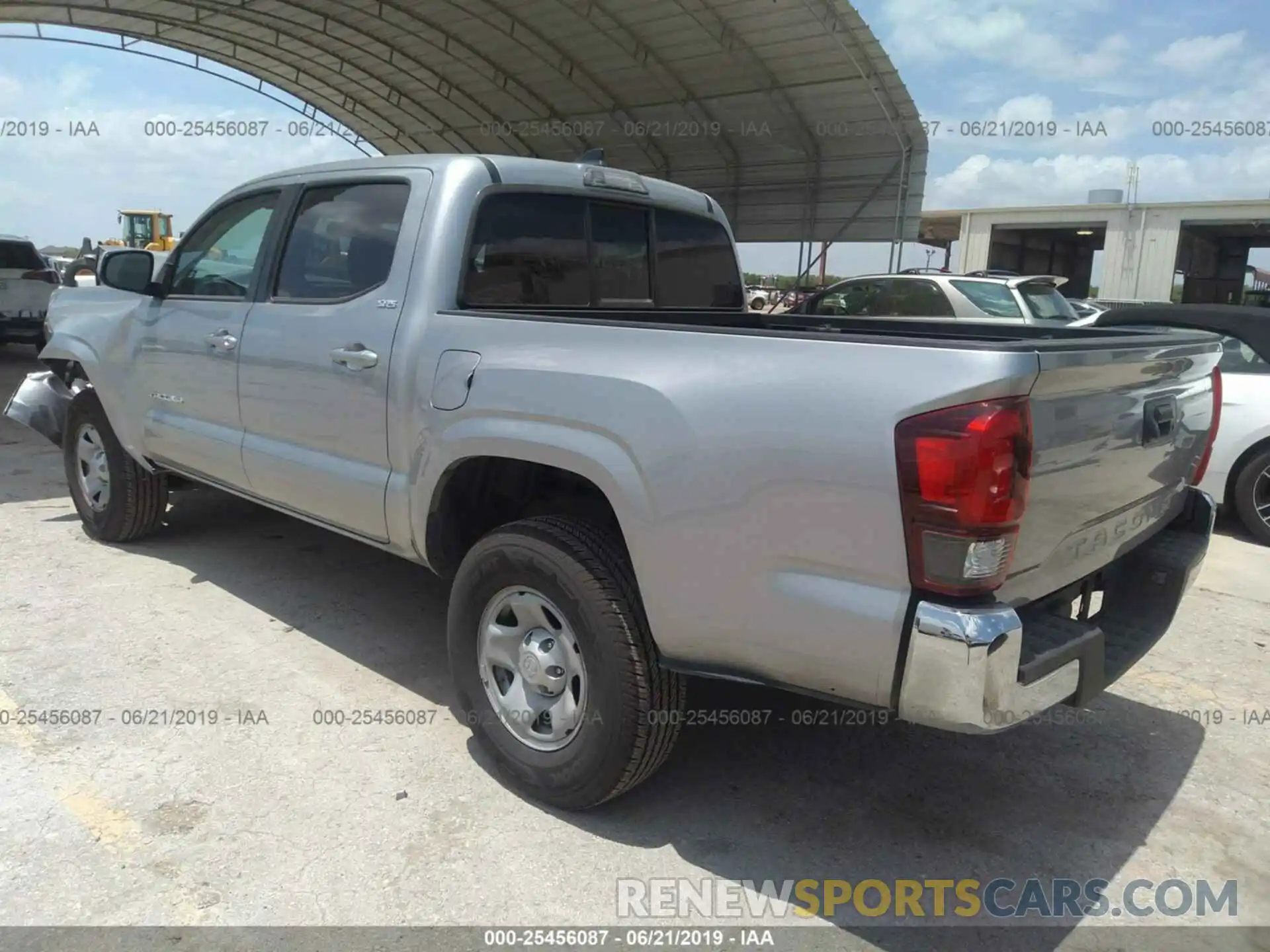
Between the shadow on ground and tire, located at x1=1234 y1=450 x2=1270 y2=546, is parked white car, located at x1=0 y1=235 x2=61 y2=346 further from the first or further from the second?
tire, located at x1=1234 y1=450 x2=1270 y2=546

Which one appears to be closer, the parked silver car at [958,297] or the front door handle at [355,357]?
the front door handle at [355,357]

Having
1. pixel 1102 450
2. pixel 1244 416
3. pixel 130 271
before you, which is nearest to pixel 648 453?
pixel 1102 450

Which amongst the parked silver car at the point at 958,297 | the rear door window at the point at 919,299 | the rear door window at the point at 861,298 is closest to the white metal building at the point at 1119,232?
the parked silver car at the point at 958,297

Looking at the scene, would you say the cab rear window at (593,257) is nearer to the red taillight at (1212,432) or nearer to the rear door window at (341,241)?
the rear door window at (341,241)

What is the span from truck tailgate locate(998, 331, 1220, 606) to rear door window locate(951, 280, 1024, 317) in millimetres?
7088

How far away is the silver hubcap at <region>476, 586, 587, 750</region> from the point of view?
2.88 meters

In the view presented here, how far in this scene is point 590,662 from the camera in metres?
2.72

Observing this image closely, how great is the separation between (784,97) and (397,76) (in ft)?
30.0

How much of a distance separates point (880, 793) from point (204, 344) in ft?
11.4

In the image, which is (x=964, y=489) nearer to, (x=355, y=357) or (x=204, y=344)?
(x=355, y=357)

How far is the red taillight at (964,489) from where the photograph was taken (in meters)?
2.04

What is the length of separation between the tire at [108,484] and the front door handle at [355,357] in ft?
7.63

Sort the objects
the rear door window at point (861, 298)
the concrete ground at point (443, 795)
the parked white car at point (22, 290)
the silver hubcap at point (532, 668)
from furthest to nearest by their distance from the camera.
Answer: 1. the parked white car at point (22, 290)
2. the rear door window at point (861, 298)
3. the silver hubcap at point (532, 668)
4. the concrete ground at point (443, 795)

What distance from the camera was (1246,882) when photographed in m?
2.77
